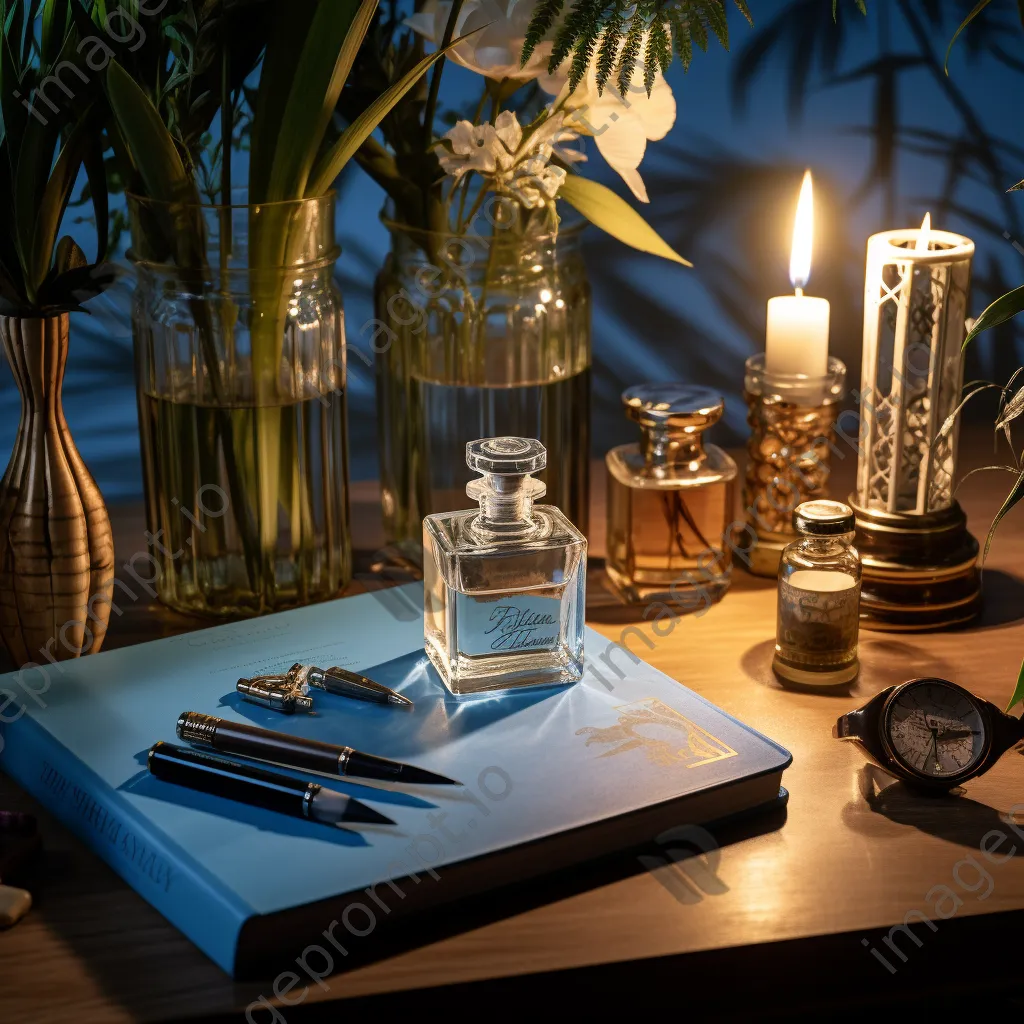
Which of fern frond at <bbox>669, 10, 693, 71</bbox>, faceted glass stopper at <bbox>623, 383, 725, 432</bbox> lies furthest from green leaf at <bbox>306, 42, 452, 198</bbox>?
faceted glass stopper at <bbox>623, 383, 725, 432</bbox>

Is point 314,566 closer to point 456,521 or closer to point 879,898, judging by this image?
point 456,521

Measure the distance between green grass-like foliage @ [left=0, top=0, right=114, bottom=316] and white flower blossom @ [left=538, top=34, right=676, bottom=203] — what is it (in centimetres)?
26

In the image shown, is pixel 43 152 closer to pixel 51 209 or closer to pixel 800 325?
pixel 51 209

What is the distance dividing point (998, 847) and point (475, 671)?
274 mm

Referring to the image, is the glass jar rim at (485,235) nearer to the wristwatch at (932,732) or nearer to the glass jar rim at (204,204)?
the glass jar rim at (204,204)

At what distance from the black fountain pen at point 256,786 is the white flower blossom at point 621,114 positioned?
0.42 m

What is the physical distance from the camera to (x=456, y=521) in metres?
0.76

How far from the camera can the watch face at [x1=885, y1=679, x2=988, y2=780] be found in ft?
2.18

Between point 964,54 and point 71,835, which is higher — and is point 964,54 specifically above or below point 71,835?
above

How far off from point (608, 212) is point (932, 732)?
0.38 metres

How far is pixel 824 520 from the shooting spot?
0.75 metres

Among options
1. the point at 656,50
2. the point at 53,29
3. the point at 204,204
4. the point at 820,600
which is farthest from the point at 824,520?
the point at 53,29

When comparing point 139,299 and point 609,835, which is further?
point 139,299

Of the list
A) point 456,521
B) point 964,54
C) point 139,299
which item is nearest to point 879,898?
point 456,521
